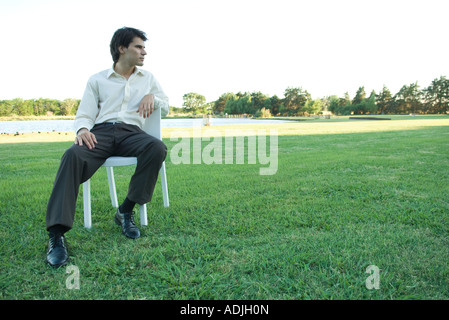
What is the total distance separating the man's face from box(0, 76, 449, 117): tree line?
4095 centimetres

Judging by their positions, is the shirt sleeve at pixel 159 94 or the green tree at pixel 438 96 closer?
the shirt sleeve at pixel 159 94

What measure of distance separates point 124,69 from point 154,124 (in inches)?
20.8

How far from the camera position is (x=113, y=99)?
2.24 meters

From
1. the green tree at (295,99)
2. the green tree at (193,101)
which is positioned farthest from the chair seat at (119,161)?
the green tree at (193,101)

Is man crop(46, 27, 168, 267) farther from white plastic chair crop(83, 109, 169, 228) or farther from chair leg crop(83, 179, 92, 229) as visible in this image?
chair leg crop(83, 179, 92, 229)

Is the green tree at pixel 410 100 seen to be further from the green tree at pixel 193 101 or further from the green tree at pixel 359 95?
the green tree at pixel 193 101

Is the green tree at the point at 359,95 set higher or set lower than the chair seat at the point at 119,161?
higher

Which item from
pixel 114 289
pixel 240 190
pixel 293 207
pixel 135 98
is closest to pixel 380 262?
pixel 293 207

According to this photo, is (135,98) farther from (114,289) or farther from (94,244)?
(114,289)

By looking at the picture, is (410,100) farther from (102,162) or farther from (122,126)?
(102,162)

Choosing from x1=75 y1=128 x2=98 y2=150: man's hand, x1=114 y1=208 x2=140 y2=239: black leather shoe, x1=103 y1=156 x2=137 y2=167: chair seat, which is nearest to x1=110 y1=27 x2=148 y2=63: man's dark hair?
x1=75 y1=128 x2=98 y2=150: man's hand

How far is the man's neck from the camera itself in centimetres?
228

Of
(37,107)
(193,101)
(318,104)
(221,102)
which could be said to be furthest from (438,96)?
(37,107)

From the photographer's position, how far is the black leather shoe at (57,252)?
1585mm
